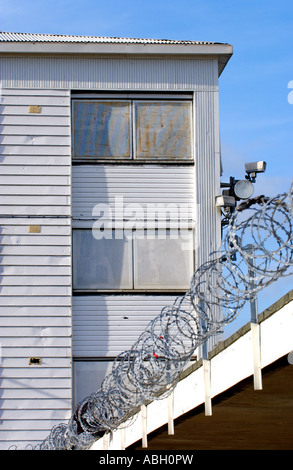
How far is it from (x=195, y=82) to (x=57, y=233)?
16.1 ft

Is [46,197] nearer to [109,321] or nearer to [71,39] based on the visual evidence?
[109,321]

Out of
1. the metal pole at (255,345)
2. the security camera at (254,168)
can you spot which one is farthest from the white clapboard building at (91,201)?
the metal pole at (255,345)

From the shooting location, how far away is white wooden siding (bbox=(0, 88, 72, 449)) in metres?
20.2

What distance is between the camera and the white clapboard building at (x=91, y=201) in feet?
66.7

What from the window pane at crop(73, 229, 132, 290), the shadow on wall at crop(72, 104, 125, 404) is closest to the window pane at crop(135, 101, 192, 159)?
the shadow on wall at crop(72, 104, 125, 404)

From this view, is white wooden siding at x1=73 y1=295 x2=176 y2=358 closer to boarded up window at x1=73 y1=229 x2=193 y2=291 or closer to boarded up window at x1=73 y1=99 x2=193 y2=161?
boarded up window at x1=73 y1=229 x2=193 y2=291

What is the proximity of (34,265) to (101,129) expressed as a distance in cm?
362

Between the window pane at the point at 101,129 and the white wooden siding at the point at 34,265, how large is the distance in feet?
1.08

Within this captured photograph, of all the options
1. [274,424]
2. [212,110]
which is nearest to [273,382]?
[274,424]

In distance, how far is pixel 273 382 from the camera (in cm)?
973

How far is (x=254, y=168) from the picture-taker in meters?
19.8

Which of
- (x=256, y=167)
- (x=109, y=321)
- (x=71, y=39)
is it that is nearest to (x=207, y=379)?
(x=256, y=167)

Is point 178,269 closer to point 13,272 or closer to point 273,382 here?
point 13,272

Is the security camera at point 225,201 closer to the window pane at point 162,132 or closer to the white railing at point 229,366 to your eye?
the window pane at point 162,132
